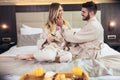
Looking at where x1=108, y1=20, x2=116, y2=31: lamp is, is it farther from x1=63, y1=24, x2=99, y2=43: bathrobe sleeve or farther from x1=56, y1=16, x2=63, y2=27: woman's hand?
x1=56, y1=16, x2=63, y2=27: woman's hand

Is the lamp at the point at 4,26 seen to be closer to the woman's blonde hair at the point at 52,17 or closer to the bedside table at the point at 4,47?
the bedside table at the point at 4,47

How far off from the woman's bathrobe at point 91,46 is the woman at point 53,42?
2.0 inches

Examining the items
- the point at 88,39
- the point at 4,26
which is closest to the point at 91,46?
the point at 88,39

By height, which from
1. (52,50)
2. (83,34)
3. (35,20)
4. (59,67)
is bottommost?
(59,67)

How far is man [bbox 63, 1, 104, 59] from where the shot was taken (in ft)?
4.66

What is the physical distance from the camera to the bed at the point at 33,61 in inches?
51.4

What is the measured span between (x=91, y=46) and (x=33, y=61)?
41 centimetres

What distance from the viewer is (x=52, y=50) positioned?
1406 mm

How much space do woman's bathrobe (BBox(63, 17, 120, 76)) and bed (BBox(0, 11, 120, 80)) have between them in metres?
0.01

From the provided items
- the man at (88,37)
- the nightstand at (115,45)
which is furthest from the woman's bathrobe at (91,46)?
the nightstand at (115,45)

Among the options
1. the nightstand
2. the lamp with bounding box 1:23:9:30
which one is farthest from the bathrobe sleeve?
the lamp with bounding box 1:23:9:30

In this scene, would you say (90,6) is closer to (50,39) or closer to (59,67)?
(50,39)

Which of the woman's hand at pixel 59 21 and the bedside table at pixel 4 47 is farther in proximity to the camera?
the bedside table at pixel 4 47

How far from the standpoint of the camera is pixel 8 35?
1.61 m
